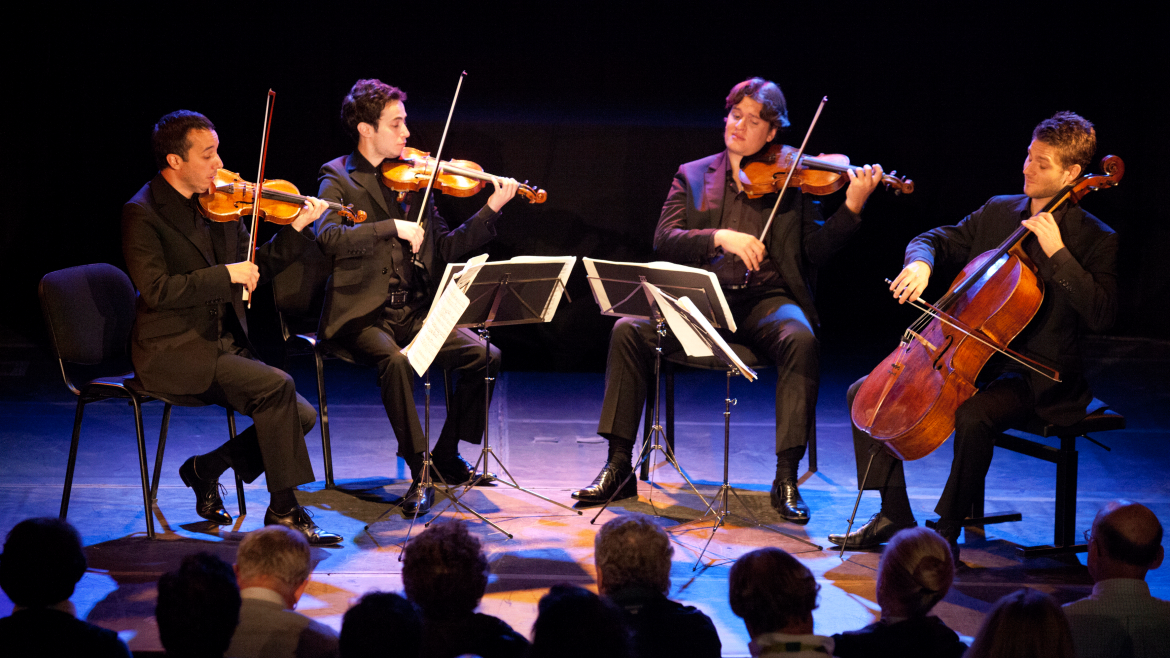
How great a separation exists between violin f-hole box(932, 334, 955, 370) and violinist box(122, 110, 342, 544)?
1.97 m

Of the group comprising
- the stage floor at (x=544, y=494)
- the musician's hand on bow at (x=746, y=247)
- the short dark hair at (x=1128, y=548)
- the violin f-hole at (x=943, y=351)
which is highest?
the musician's hand on bow at (x=746, y=247)

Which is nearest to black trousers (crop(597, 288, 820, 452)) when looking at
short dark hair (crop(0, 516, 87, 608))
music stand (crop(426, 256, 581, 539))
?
music stand (crop(426, 256, 581, 539))

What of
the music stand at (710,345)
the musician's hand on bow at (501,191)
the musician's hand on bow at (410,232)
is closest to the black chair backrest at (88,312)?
the musician's hand on bow at (410,232)

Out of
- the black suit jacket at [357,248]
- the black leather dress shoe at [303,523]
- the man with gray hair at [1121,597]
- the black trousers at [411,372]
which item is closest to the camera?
the man with gray hair at [1121,597]

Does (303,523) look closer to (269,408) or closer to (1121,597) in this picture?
(269,408)

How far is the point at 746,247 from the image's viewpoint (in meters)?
3.75

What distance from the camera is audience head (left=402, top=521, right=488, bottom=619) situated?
6.09ft

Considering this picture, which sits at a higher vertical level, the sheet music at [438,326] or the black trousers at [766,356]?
the sheet music at [438,326]

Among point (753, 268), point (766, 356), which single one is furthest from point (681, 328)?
point (766, 356)

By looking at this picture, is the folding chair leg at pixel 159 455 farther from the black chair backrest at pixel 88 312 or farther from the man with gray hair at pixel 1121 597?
the man with gray hair at pixel 1121 597

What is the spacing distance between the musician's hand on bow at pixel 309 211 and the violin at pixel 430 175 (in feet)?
1.76

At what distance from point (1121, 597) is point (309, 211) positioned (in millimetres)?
2703

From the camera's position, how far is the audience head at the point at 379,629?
1.68m

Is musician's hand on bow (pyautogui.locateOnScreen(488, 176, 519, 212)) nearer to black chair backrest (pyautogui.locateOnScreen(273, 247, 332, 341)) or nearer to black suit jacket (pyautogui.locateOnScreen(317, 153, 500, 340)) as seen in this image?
black suit jacket (pyautogui.locateOnScreen(317, 153, 500, 340))
